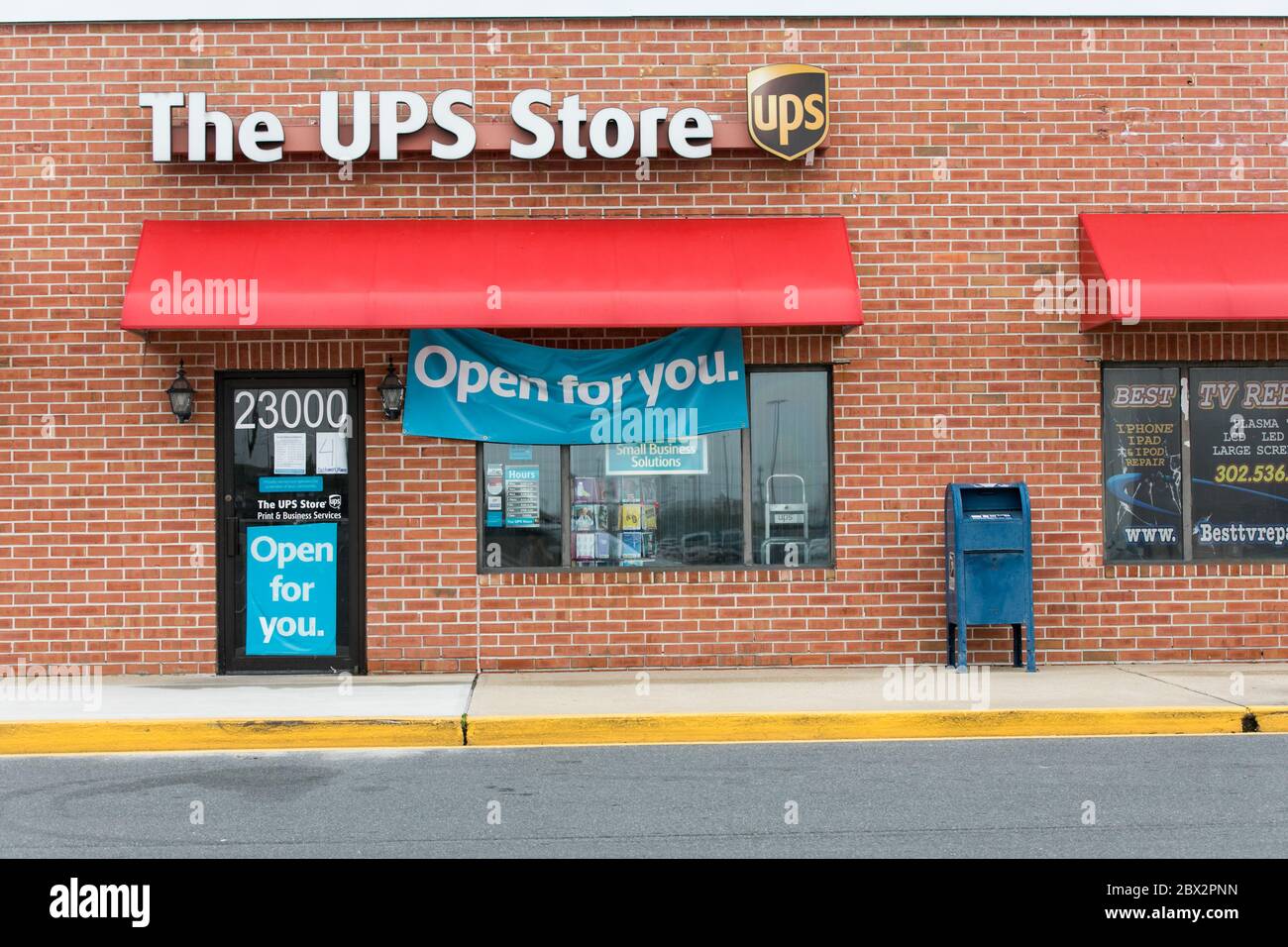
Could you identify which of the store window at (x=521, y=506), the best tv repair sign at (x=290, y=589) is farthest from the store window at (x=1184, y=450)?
the best tv repair sign at (x=290, y=589)

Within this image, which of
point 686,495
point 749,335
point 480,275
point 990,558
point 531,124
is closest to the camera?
point 480,275

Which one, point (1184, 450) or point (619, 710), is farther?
point (1184, 450)

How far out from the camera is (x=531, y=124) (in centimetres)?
1160

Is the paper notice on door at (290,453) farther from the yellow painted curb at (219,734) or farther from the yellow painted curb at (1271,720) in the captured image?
the yellow painted curb at (1271,720)

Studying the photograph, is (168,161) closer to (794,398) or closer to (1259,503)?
(794,398)

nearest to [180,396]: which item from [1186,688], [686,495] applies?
[686,495]

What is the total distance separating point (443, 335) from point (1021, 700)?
217 inches

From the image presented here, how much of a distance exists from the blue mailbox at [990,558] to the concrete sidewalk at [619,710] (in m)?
0.52

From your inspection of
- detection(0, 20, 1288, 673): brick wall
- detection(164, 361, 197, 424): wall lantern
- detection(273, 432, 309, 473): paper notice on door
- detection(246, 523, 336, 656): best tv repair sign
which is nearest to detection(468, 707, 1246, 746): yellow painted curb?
detection(0, 20, 1288, 673): brick wall

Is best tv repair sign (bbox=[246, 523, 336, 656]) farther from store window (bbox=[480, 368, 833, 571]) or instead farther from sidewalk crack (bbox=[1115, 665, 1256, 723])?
sidewalk crack (bbox=[1115, 665, 1256, 723])

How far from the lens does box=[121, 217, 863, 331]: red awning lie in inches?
432

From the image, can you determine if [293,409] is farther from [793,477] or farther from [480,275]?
[793,477]

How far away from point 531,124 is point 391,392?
2534 millimetres

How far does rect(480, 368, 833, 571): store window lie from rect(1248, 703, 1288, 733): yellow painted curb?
147 inches
